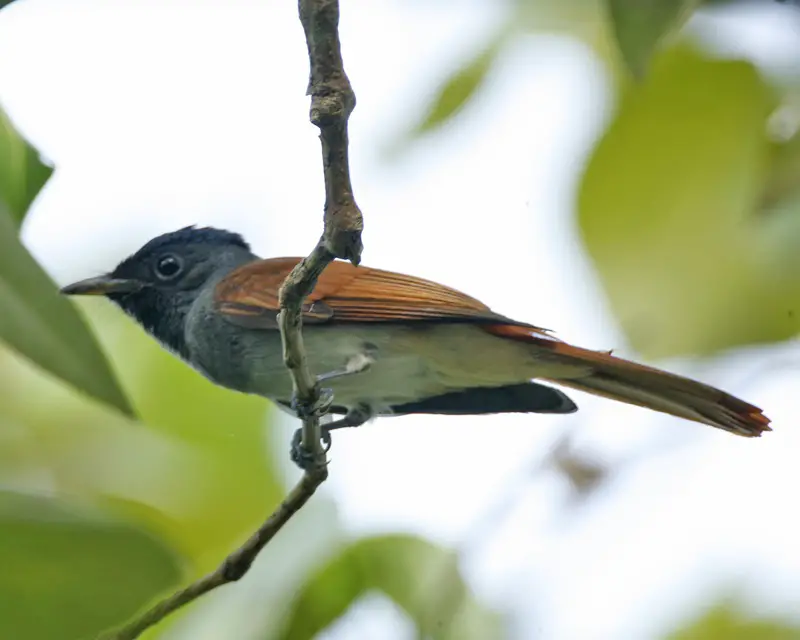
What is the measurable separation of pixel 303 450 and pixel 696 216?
122 cm

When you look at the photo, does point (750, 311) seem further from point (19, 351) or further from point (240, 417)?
point (19, 351)

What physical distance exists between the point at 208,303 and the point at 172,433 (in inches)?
21.0

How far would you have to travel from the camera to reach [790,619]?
2625 millimetres

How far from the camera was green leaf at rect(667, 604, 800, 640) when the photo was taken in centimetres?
255

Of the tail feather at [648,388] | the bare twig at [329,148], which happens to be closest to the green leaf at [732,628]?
the tail feather at [648,388]

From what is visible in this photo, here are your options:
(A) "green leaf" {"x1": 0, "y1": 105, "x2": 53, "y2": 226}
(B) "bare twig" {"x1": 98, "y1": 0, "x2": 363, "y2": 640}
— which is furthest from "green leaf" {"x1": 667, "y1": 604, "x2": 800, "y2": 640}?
(A) "green leaf" {"x1": 0, "y1": 105, "x2": 53, "y2": 226}

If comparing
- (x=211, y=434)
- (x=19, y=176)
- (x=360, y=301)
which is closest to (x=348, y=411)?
(x=360, y=301)

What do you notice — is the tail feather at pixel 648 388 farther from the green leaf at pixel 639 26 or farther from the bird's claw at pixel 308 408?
the green leaf at pixel 639 26

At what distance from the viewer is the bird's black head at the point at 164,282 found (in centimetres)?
346

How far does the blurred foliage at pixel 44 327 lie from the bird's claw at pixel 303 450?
707 mm

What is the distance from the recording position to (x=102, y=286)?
3467 millimetres

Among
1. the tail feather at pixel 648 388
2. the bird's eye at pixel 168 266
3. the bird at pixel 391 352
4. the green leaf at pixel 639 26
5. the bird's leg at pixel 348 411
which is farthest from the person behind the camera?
the bird's eye at pixel 168 266

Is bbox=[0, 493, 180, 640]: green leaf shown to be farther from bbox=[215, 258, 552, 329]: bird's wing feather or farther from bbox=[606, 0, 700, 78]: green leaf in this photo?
bbox=[215, 258, 552, 329]: bird's wing feather

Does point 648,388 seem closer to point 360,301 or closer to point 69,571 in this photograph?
point 360,301
